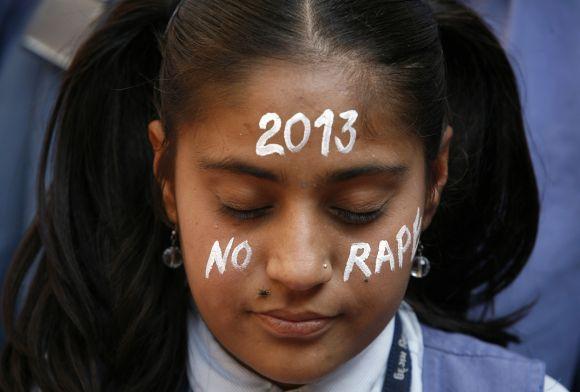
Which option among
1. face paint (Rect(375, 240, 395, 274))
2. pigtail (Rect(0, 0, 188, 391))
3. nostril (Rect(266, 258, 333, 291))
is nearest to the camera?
nostril (Rect(266, 258, 333, 291))

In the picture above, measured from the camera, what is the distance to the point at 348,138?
128 cm

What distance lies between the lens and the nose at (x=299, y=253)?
1.25 metres

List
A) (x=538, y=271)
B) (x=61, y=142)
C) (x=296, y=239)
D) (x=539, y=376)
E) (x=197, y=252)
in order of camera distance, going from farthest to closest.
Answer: (x=538, y=271) < (x=61, y=142) < (x=539, y=376) < (x=197, y=252) < (x=296, y=239)

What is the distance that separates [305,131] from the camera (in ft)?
4.14

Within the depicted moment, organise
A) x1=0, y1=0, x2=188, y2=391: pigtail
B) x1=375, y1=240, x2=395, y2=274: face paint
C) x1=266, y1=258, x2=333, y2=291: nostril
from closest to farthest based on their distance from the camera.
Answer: x1=266, y1=258, x2=333, y2=291: nostril → x1=375, y1=240, x2=395, y2=274: face paint → x1=0, y1=0, x2=188, y2=391: pigtail

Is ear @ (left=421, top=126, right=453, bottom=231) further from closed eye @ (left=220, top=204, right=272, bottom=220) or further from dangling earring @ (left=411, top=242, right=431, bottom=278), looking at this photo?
closed eye @ (left=220, top=204, right=272, bottom=220)

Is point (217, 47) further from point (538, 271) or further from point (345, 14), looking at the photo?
point (538, 271)

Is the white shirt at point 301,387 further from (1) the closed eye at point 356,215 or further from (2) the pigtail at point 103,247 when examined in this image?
(1) the closed eye at point 356,215

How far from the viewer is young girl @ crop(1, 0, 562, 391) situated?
128 centimetres

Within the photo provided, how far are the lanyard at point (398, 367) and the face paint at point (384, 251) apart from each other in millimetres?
229

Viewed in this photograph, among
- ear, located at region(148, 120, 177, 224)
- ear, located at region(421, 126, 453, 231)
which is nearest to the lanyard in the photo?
ear, located at region(421, 126, 453, 231)

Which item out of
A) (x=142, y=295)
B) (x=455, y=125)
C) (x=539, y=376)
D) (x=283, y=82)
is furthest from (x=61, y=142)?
(x=539, y=376)

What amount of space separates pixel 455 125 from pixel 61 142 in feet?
2.46

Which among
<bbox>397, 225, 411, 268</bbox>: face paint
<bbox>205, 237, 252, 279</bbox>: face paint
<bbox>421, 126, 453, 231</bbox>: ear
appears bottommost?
<bbox>205, 237, 252, 279</bbox>: face paint
